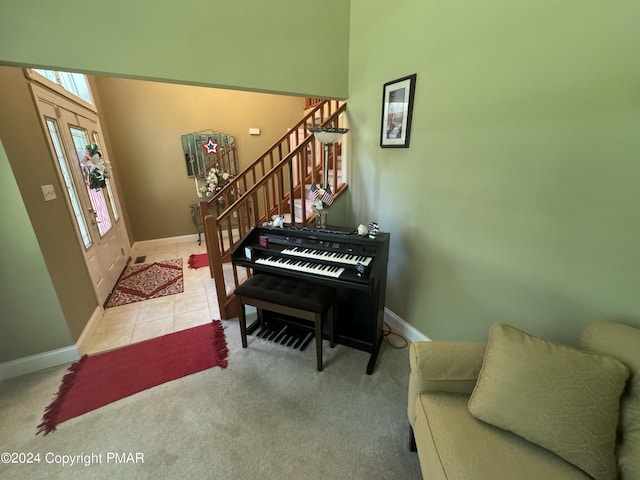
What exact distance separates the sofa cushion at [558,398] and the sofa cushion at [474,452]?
0.04 metres

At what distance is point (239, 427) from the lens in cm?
146

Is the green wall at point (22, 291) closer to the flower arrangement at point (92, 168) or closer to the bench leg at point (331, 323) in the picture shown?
the flower arrangement at point (92, 168)

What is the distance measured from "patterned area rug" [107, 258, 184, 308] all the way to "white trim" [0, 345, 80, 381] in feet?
2.69

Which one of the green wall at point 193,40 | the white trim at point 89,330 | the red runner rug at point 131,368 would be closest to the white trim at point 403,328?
the red runner rug at point 131,368

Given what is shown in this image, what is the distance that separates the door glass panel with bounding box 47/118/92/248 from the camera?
2223mm

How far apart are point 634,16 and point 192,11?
7.63 ft

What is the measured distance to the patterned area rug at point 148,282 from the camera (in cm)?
289

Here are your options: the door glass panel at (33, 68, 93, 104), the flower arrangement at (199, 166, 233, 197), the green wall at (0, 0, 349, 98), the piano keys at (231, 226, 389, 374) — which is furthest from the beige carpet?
the flower arrangement at (199, 166, 233, 197)

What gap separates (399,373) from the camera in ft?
5.96

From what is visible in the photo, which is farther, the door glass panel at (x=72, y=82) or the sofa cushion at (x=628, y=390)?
the door glass panel at (x=72, y=82)

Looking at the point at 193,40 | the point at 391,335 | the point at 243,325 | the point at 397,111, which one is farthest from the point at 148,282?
the point at 397,111

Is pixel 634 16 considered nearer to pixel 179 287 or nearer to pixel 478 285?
pixel 478 285

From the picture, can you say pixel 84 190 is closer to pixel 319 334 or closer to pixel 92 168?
pixel 92 168

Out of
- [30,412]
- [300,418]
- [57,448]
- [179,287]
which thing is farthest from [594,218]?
[179,287]
